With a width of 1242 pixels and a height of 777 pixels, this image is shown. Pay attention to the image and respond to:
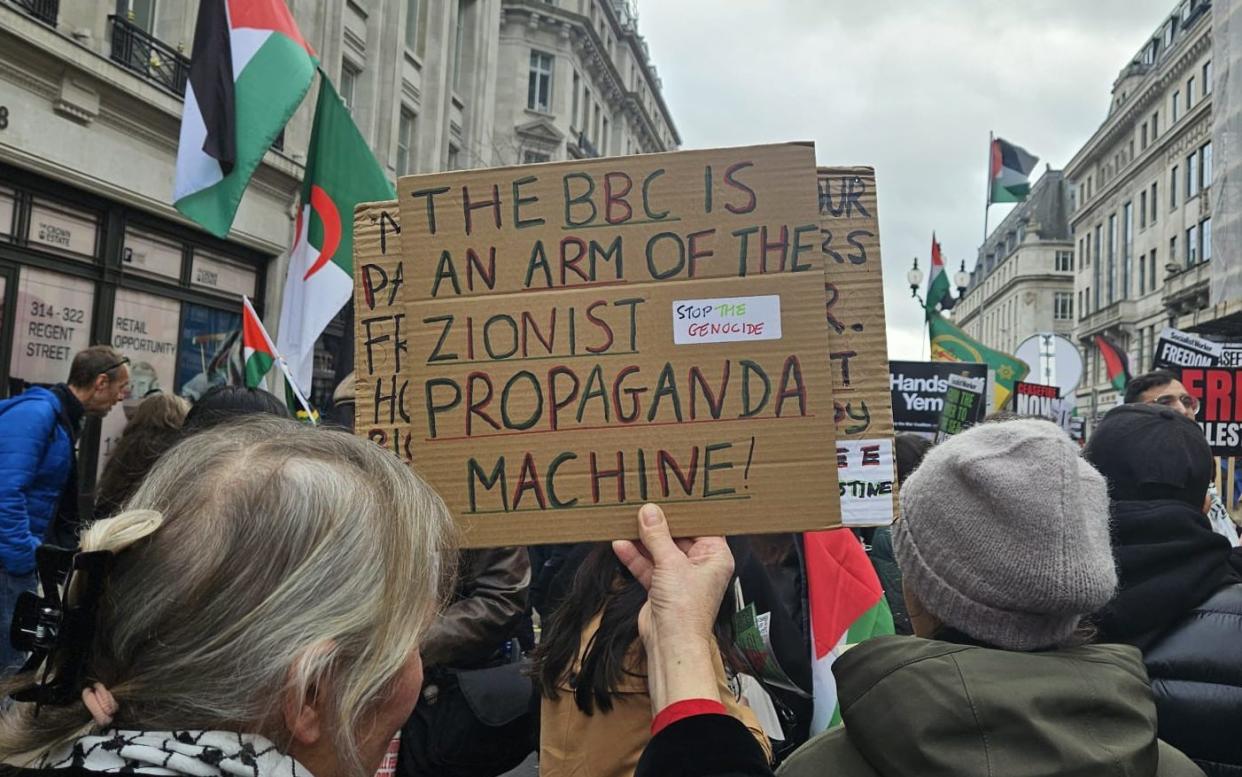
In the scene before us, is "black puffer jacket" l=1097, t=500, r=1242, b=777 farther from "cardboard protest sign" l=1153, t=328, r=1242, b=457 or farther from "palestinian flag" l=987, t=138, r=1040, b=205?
"palestinian flag" l=987, t=138, r=1040, b=205

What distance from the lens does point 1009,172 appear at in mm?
22734

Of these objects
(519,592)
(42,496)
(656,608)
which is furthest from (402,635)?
(42,496)

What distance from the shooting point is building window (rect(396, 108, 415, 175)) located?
21.1 m

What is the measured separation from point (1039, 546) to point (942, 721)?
0.34 m

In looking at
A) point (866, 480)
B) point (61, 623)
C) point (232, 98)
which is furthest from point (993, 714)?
point (232, 98)

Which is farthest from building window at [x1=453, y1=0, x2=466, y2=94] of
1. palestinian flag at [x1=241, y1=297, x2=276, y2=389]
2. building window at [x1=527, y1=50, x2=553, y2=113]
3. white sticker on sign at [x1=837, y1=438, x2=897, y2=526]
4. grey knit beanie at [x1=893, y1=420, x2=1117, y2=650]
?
grey knit beanie at [x1=893, y1=420, x2=1117, y2=650]

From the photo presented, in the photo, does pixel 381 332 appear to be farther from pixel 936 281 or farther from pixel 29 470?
pixel 936 281

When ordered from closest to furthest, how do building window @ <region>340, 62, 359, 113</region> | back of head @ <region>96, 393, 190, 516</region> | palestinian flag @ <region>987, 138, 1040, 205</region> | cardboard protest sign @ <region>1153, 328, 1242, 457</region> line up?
1. back of head @ <region>96, 393, 190, 516</region>
2. cardboard protest sign @ <region>1153, 328, 1242, 457</region>
3. building window @ <region>340, 62, 359, 113</region>
4. palestinian flag @ <region>987, 138, 1040, 205</region>

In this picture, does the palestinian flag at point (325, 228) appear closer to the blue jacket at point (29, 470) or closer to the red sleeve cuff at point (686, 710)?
the blue jacket at point (29, 470)

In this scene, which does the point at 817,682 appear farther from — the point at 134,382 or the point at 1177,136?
the point at 1177,136

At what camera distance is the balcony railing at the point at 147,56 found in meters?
11.8

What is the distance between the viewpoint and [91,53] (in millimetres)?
10859

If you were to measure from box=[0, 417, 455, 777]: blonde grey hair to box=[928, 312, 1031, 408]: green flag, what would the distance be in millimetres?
12860

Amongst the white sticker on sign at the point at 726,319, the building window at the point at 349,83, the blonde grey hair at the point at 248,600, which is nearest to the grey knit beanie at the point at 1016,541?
the white sticker on sign at the point at 726,319
